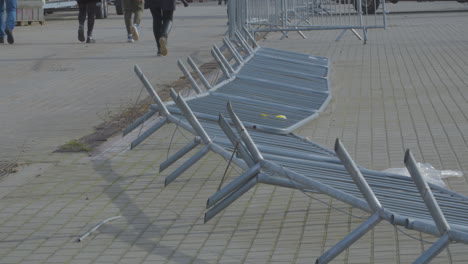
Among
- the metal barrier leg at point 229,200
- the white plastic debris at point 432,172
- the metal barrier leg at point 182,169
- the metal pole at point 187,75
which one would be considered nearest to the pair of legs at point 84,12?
the metal pole at point 187,75

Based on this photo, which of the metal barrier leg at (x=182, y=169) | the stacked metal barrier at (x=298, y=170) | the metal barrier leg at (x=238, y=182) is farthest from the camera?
the metal barrier leg at (x=182, y=169)

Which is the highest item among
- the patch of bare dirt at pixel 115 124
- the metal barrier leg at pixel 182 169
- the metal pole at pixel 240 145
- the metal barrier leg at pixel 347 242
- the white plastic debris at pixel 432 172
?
the metal pole at pixel 240 145

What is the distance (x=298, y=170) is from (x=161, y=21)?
11693mm

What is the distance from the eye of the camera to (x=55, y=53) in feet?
59.3

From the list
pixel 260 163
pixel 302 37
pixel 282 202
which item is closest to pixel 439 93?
pixel 282 202

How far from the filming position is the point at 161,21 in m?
16.4

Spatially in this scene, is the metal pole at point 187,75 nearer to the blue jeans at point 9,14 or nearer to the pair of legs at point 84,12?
the pair of legs at point 84,12

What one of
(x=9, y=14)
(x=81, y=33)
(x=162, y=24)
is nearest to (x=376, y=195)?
(x=162, y=24)

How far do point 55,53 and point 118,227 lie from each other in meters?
13.2

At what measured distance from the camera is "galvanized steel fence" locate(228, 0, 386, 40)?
701 inches

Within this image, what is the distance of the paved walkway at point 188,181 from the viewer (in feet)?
15.9

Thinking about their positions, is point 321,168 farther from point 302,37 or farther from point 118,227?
point 302,37

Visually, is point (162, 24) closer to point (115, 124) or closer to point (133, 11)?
point (133, 11)

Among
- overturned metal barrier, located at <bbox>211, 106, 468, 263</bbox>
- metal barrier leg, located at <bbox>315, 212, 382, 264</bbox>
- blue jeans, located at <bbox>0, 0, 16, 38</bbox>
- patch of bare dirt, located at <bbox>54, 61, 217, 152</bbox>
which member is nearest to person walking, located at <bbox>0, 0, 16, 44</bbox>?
blue jeans, located at <bbox>0, 0, 16, 38</bbox>
